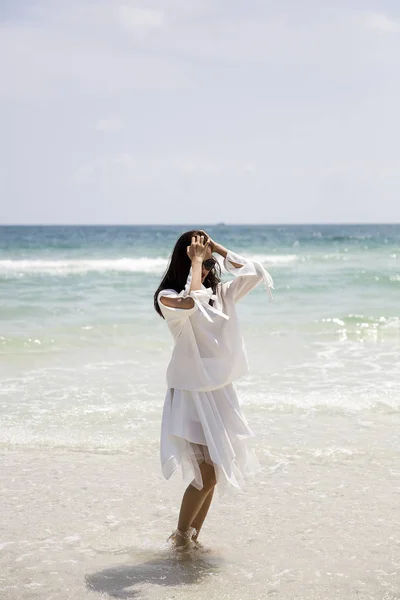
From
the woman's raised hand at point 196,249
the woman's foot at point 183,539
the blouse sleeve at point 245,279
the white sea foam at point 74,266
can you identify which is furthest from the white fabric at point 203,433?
the white sea foam at point 74,266

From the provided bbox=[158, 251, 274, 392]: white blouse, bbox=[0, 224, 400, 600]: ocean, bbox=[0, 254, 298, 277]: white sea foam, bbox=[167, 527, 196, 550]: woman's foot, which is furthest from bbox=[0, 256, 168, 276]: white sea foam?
bbox=[158, 251, 274, 392]: white blouse

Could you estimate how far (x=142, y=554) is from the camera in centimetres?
410

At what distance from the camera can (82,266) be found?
29.8 metres

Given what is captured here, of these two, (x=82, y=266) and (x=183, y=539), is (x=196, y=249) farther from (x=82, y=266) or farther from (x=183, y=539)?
(x=82, y=266)

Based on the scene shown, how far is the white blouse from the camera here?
3875 millimetres

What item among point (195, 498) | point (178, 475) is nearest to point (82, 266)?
point (178, 475)

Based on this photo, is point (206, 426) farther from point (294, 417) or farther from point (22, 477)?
point (294, 417)

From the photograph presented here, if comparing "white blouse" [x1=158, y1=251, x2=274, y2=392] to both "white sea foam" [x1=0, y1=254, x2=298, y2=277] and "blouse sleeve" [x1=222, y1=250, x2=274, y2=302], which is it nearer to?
"blouse sleeve" [x1=222, y1=250, x2=274, y2=302]

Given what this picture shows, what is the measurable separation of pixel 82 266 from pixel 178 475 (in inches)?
983

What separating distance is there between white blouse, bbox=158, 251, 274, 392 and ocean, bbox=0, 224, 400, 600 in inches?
40.6

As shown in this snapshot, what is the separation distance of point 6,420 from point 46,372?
7.15ft

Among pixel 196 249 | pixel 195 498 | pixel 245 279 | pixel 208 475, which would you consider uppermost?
pixel 196 249

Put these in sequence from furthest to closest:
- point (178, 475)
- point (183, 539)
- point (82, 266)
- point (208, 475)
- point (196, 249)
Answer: point (82, 266) < point (178, 475) < point (183, 539) < point (208, 475) < point (196, 249)

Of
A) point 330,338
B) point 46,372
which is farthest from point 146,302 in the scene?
point 46,372
